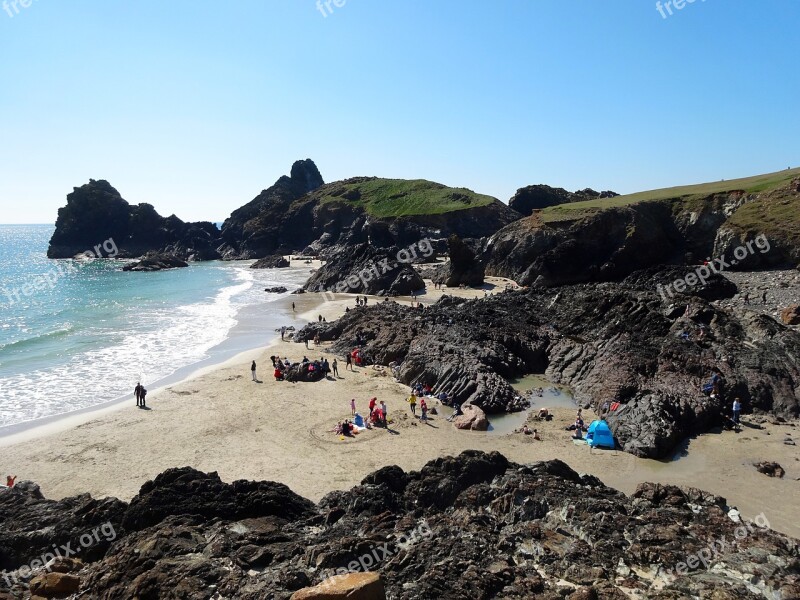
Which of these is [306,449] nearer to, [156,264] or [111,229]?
[156,264]

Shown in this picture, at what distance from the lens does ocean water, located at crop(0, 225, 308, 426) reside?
2758cm

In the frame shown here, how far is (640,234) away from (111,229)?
120541mm

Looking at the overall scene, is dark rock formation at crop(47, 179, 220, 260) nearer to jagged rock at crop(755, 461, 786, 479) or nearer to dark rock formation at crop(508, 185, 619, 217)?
dark rock formation at crop(508, 185, 619, 217)

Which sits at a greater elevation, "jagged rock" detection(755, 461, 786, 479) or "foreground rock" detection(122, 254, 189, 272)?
"foreground rock" detection(122, 254, 189, 272)

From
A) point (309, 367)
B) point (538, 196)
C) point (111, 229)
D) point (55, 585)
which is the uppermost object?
point (538, 196)

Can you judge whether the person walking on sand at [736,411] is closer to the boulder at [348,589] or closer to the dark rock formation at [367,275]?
the boulder at [348,589]

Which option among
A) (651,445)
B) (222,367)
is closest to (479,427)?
(651,445)

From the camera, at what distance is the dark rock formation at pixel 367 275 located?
185 ft

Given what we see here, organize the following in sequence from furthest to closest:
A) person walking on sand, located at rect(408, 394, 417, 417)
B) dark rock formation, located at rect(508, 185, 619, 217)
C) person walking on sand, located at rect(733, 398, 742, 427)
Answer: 1. dark rock formation, located at rect(508, 185, 619, 217)
2. person walking on sand, located at rect(408, 394, 417, 417)
3. person walking on sand, located at rect(733, 398, 742, 427)

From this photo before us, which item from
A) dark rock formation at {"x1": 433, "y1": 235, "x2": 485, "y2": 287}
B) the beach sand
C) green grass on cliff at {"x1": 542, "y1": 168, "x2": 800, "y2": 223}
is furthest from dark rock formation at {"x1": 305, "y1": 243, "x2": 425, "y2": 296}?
the beach sand

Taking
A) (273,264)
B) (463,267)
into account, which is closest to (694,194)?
(463,267)

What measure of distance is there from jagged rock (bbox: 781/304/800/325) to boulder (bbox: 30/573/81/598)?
33.0 meters

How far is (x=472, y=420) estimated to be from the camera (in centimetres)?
2119

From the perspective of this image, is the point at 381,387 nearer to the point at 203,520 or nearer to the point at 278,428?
the point at 278,428
